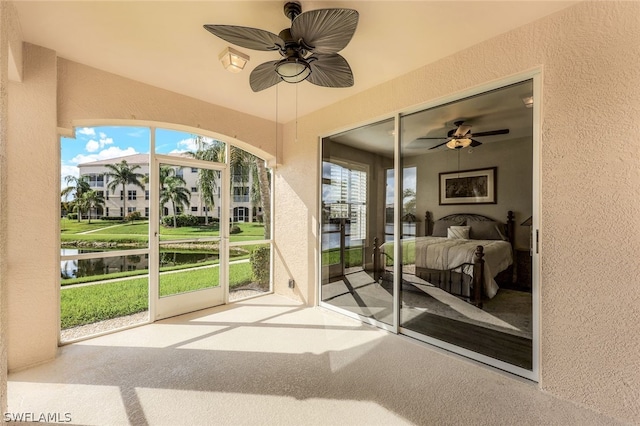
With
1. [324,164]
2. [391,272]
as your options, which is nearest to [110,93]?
[324,164]

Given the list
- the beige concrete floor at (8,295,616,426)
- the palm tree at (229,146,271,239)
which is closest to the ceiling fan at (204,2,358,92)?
the palm tree at (229,146,271,239)

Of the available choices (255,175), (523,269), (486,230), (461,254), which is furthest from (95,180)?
(523,269)

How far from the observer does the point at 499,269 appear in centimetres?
245

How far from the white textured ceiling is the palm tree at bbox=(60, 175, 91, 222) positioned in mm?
1213

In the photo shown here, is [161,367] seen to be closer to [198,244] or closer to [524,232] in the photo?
[198,244]

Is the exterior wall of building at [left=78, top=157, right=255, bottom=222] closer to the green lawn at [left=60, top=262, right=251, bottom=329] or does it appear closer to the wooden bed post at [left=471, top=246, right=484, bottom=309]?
the green lawn at [left=60, top=262, right=251, bottom=329]

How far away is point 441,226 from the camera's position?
281 cm

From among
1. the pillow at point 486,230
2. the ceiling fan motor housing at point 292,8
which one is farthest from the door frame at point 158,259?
the pillow at point 486,230

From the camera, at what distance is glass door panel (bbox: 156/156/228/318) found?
140 inches

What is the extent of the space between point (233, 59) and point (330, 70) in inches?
37.3

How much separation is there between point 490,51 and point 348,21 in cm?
148

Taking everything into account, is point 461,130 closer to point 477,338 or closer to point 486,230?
point 486,230

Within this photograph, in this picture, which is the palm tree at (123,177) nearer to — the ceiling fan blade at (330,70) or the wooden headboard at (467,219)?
the ceiling fan blade at (330,70)

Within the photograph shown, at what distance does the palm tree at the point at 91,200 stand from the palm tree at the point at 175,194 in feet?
2.04
